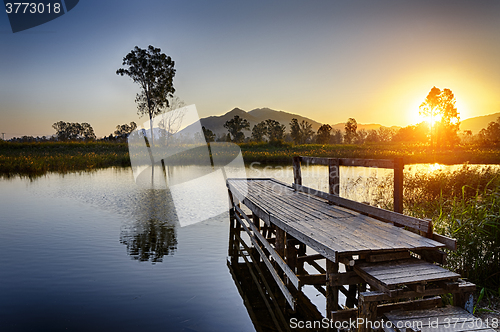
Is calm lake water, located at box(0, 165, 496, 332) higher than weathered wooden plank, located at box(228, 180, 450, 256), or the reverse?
weathered wooden plank, located at box(228, 180, 450, 256)

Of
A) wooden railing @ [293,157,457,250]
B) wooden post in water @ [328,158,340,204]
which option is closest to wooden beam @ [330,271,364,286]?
wooden railing @ [293,157,457,250]

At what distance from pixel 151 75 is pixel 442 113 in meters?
41.7

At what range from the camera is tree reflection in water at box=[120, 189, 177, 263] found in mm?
7289

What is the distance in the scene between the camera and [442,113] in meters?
50.8

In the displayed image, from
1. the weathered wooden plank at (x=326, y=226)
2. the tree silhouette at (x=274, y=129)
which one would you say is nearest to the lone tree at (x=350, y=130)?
the tree silhouette at (x=274, y=129)

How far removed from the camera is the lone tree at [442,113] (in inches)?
1937

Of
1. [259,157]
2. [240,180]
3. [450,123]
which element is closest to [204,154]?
[259,157]

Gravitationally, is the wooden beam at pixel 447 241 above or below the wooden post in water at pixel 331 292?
above

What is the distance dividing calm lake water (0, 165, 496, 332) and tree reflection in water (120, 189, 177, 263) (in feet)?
0.07

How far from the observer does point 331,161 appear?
5738 millimetres

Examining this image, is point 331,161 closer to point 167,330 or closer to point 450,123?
point 167,330

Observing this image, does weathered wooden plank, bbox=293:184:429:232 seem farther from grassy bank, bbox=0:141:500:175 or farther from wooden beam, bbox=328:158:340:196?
grassy bank, bbox=0:141:500:175

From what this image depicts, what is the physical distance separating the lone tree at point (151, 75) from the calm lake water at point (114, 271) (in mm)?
34340

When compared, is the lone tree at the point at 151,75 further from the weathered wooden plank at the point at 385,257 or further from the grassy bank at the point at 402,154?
the weathered wooden plank at the point at 385,257
